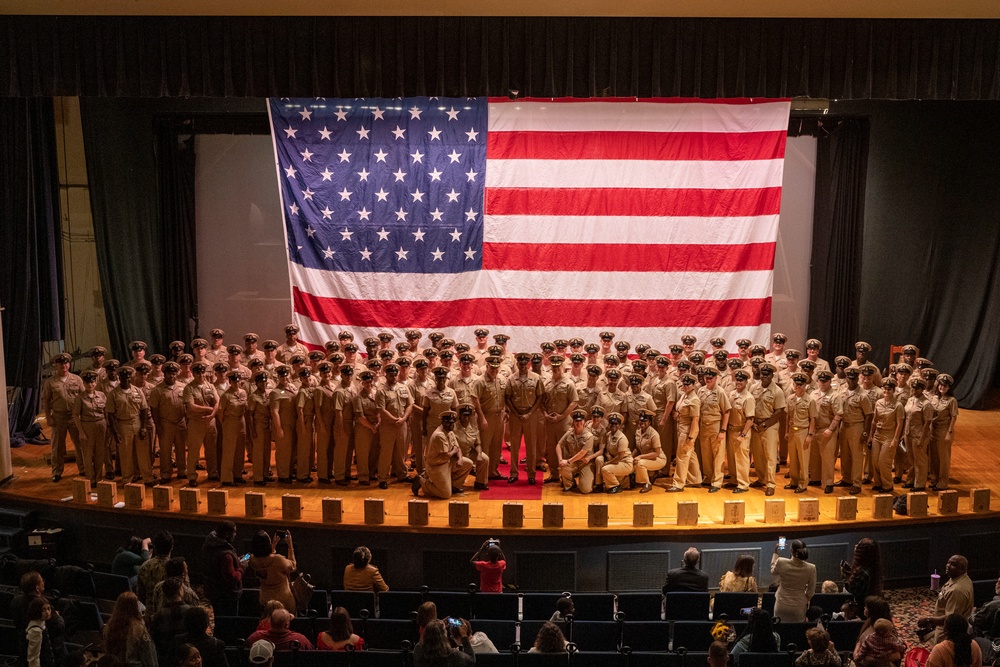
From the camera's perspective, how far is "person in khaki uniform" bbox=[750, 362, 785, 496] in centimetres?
1159

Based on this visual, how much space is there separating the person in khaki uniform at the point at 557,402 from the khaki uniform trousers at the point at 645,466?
0.95 m

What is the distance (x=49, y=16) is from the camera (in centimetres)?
1120

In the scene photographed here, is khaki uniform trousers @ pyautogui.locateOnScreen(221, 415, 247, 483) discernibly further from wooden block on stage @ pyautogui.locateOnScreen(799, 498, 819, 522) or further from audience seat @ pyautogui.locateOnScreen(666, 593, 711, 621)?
wooden block on stage @ pyautogui.locateOnScreen(799, 498, 819, 522)

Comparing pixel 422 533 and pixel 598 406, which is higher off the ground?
pixel 598 406

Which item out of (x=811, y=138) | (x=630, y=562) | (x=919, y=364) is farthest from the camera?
(x=811, y=138)

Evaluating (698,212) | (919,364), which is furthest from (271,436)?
(919,364)

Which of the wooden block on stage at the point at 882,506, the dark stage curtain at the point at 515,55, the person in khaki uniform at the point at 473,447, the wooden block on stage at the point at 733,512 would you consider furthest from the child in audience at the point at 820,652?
the dark stage curtain at the point at 515,55

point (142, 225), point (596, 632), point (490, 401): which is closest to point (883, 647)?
point (596, 632)

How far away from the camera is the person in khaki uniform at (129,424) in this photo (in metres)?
11.8

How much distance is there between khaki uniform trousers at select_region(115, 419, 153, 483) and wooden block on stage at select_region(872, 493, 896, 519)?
330 inches

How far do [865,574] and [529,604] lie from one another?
9.57 feet

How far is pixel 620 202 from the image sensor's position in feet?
48.0

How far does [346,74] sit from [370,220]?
367 centimetres

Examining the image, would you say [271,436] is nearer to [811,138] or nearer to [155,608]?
[155,608]
